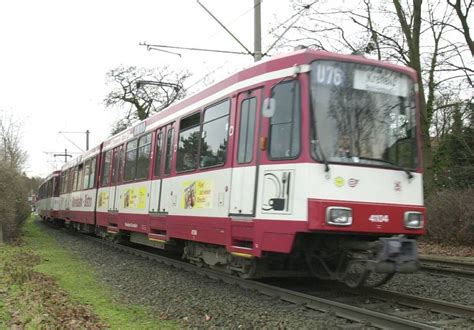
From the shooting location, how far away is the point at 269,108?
7.21 m

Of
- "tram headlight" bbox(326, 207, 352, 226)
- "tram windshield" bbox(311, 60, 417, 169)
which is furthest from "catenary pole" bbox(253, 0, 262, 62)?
"tram headlight" bbox(326, 207, 352, 226)

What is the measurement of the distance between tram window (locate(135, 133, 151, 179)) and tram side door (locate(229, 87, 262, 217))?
4.60 m

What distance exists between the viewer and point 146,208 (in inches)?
468

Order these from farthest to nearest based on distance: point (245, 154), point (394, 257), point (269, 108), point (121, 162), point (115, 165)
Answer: point (115, 165) → point (121, 162) → point (245, 154) → point (269, 108) → point (394, 257)

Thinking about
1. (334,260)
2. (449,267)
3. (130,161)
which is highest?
(130,161)

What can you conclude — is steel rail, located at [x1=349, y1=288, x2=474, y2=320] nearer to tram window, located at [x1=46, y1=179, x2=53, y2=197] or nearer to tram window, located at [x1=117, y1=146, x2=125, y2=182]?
tram window, located at [x1=117, y1=146, x2=125, y2=182]

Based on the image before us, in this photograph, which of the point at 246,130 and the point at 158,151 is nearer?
the point at 246,130

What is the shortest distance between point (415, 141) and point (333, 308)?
266 centimetres

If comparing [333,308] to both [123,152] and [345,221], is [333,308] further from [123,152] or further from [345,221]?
[123,152]

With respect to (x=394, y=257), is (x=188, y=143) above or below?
above

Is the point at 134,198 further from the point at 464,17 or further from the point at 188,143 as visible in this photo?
Result: the point at 464,17

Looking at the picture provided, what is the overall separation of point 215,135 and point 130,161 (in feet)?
18.4

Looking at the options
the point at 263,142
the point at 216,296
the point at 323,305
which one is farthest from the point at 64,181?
the point at 323,305

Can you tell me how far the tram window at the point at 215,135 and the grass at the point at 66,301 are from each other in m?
2.65
